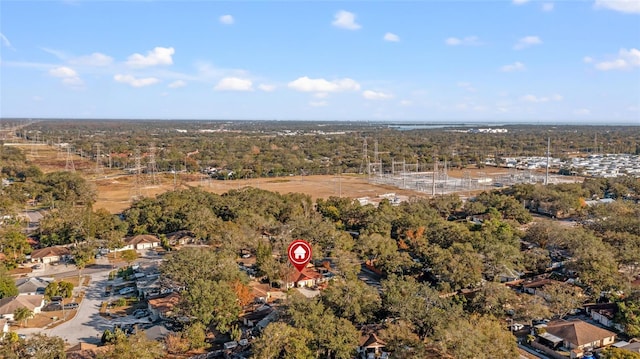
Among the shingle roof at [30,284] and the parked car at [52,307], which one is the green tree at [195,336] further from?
the shingle roof at [30,284]

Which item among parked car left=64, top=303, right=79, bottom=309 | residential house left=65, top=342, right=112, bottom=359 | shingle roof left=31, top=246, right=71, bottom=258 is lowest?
parked car left=64, top=303, right=79, bottom=309

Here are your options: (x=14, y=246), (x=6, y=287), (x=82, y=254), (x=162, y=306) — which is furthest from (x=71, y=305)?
(x=14, y=246)

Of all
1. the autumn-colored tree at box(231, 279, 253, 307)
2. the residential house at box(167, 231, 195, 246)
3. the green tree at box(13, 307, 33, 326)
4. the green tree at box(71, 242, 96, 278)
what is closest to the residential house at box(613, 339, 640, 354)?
the autumn-colored tree at box(231, 279, 253, 307)

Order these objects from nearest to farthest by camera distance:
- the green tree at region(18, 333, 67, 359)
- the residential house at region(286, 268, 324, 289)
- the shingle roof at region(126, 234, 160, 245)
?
the green tree at region(18, 333, 67, 359) < the residential house at region(286, 268, 324, 289) < the shingle roof at region(126, 234, 160, 245)

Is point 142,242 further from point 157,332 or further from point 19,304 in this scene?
point 157,332

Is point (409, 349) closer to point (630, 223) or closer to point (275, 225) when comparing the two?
point (275, 225)

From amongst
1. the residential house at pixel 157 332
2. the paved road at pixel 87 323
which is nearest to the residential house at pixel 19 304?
the paved road at pixel 87 323

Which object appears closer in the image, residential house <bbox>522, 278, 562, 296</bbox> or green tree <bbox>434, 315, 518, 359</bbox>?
green tree <bbox>434, 315, 518, 359</bbox>

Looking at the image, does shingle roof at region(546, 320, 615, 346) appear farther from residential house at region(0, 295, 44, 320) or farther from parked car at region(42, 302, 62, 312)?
residential house at region(0, 295, 44, 320)
